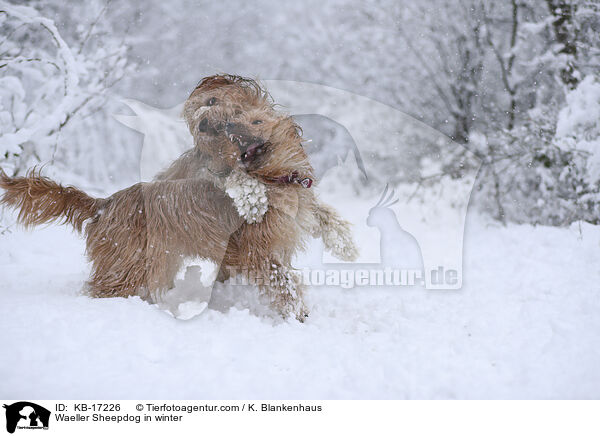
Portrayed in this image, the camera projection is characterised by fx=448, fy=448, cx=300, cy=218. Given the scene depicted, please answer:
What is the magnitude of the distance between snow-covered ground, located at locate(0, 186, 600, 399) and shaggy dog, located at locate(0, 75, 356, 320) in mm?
186

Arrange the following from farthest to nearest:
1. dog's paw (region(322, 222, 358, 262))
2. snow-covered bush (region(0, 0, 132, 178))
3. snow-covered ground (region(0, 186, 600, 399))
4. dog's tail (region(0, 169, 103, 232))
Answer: snow-covered bush (region(0, 0, 132, 178)) < dog's paw (region(322, 222, 358, 262)) < dog's tail (region(0, 169, 103, 232)) < snow-covered ground (region(0, 186, 600, 399))

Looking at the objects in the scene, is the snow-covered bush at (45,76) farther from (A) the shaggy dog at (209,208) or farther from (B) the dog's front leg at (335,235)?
(B) the dog's front leg at (335,235)

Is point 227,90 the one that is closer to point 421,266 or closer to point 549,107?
point 421,266

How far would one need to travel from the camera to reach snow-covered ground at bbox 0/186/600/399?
1.61 metres

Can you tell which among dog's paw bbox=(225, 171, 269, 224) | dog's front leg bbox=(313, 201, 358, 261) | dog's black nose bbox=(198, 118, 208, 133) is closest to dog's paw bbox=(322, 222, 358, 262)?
dog's front leg bbox=(313, 201, 358, 261)

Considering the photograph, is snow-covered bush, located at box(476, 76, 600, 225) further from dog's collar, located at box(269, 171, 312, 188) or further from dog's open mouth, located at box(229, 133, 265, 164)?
dog's open mouth, located at box(229, 133, 265, 164)

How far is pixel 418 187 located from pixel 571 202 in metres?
1.48

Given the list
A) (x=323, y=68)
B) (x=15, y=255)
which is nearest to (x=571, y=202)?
(x=323, y=68)

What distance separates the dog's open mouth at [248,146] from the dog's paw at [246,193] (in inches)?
3.0

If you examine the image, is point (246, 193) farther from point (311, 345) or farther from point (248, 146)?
point (311, 345)

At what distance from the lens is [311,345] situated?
1.95 metres

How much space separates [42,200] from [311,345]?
4.86 feet

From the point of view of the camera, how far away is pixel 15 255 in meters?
3.34
